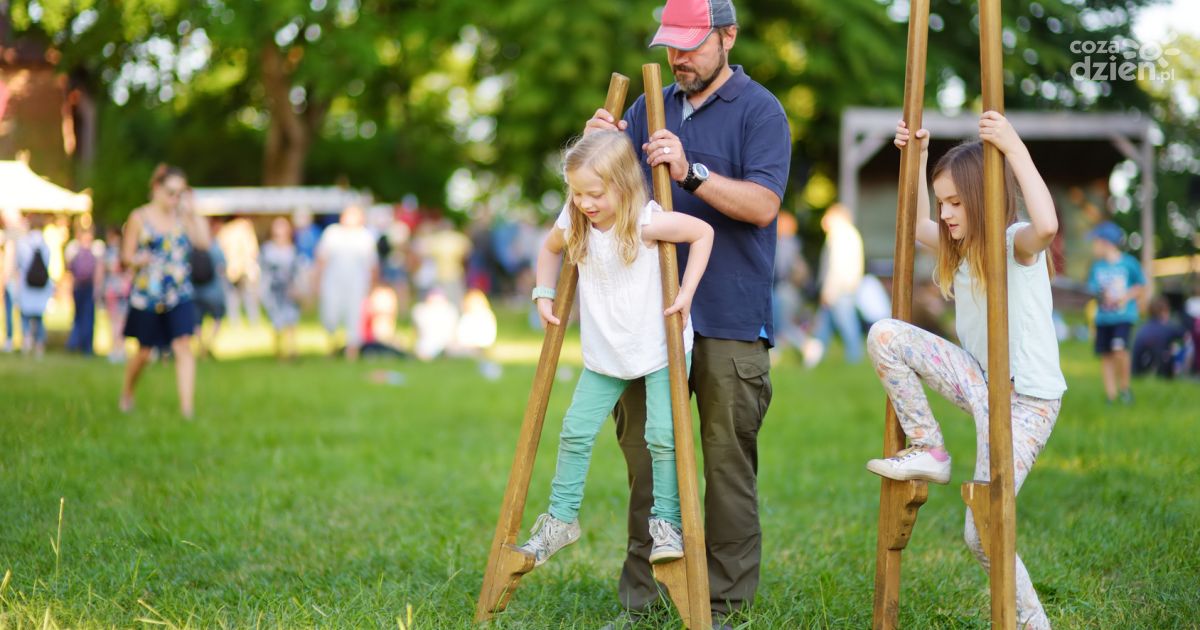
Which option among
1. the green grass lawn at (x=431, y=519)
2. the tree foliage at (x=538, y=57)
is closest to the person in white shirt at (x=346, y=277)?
the tree foliage at (x=538, y=57)

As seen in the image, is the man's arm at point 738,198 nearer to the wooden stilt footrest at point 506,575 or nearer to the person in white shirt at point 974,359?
the person in white shirt at point 974,359

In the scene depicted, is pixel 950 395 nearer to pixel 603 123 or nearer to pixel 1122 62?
pixel 603 123

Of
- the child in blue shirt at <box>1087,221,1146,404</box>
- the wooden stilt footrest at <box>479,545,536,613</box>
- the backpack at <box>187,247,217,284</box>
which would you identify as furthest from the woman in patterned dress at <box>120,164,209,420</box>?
the child in blue shirt at <box>1087,221,1146,404</box>

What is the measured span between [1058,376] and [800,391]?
8.44m

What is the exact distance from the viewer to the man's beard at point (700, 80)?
14.0ft

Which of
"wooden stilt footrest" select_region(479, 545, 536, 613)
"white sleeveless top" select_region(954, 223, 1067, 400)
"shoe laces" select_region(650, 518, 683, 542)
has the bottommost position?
"wooden stilt footrest" select_region(479, 545, 536, 613)

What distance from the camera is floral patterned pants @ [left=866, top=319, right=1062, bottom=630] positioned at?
3.97m

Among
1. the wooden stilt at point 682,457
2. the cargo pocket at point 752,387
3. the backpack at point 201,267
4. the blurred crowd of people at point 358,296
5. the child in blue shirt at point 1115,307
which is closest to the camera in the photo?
the wooden stilt at point 682,457

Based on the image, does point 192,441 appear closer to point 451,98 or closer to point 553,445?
point 553,445

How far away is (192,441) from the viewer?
829cm

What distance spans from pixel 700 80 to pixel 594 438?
1.29 metres

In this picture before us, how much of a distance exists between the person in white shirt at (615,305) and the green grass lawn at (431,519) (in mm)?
493

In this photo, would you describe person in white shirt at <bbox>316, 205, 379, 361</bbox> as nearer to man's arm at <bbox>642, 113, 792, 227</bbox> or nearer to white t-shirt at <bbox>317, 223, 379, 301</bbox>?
white t-shirt at <bbox>317, 223, 379, 301</bbox>

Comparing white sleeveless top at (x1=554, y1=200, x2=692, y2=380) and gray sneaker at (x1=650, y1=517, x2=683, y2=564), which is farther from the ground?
white sleeveless top at (x1=554, y1=200, x2=692, y2=380)
